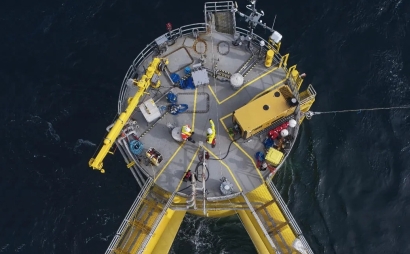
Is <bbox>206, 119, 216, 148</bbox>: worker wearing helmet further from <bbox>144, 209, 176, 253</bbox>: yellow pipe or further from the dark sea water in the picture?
the dark sea water

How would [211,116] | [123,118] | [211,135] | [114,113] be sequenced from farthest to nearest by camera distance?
1. [114,113]
2. [211,116]
3. [211,135]
4. [123,118]

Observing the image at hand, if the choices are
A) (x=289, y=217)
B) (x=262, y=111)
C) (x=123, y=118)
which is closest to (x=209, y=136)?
(x=262, y=111)

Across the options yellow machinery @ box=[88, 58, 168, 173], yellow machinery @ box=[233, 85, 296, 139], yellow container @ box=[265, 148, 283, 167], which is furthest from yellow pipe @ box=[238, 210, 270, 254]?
yellow machinery @ box=[88, 58, 168, 173]

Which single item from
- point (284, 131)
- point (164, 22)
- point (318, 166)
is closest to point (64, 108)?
point (164, 22)

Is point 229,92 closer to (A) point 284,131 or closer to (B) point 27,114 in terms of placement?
(A) point 284,131

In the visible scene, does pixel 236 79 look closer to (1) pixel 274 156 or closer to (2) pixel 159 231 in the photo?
(1) pixel 274 156
